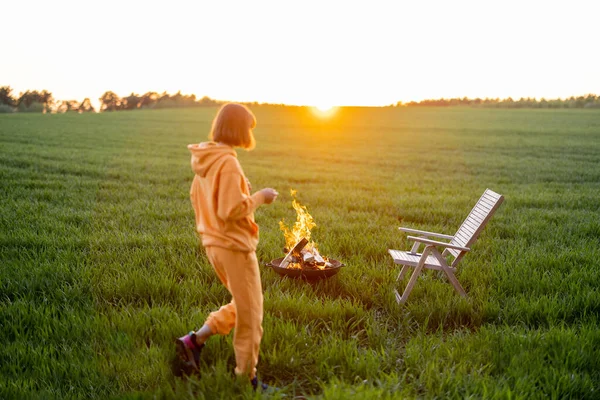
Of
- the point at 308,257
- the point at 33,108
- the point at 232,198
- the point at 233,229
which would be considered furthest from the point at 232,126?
the point at 33,108

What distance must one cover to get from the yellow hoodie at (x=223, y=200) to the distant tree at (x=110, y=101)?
335 feet

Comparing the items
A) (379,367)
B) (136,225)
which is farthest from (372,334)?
(136,225)

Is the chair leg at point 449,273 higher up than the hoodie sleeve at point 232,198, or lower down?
lower down

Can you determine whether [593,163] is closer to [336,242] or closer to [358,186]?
[358,186]

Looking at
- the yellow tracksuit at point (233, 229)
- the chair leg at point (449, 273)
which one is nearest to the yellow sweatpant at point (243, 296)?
the yellow tracksuit at point (233, 229)

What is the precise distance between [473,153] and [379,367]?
24.7 metres

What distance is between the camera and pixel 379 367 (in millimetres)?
4215

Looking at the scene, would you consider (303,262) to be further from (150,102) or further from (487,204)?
(150,102)

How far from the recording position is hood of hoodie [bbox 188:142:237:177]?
3443 mm

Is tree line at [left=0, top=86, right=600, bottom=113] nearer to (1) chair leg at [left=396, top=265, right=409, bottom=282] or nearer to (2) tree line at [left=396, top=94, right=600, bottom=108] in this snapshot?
(2) tree line at [left=396, top=94, right=600, bottom=108]

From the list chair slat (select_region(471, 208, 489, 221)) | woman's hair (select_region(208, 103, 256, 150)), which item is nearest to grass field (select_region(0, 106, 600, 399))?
chair slat (select_region(471, 208, 489, 221))

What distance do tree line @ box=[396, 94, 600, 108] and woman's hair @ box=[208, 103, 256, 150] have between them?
74.8 meters

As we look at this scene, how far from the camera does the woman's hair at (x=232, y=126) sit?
349 centimetres

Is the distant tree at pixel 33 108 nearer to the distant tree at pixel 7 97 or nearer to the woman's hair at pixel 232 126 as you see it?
the distant tree at pixel 7 97
